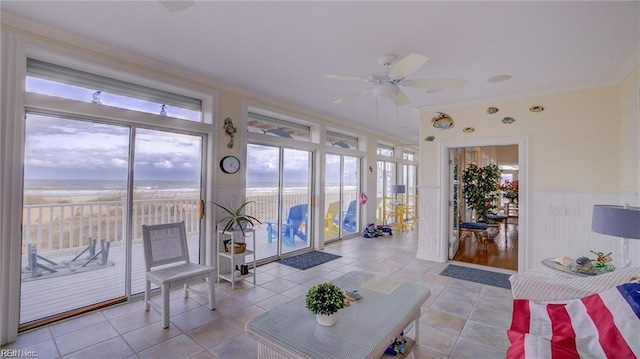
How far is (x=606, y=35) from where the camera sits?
2.53 metres

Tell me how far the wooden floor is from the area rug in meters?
0.42

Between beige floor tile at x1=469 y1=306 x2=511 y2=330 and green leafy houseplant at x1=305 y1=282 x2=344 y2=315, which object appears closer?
green leafy houseplant at x1=305 y1=282 x2=344 y2=315

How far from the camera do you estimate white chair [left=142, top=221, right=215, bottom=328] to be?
2.78 meters

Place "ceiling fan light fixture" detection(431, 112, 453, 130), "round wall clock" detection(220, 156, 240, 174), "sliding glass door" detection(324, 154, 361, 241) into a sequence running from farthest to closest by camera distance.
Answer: "sliding glass door" detection(324, 154, 361, 241) → "ceiling fan light fixture" detection(431, 112, 453, 130) → "round wall clock" detection(220, 156, 240, 174)

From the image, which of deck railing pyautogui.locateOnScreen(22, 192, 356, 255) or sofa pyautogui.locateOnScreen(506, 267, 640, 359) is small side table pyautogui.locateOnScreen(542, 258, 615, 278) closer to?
sofa pyautogui.locateOnScreen(506, 267, 640, 359)

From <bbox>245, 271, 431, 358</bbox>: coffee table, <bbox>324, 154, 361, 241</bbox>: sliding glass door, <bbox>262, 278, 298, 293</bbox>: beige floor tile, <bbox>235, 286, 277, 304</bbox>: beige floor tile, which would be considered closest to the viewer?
<bbox>245, 271, 431, 358</bbox>: coffee table

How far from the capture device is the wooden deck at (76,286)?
2824mm

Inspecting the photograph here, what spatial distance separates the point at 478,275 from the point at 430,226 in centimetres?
106

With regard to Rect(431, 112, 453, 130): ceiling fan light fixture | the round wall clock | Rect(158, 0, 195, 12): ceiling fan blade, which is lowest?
the round wall clock

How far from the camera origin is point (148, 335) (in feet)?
8.37

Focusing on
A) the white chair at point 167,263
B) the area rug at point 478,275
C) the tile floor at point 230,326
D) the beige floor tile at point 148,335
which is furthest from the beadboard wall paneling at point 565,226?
the beige floor tile at point 148,335

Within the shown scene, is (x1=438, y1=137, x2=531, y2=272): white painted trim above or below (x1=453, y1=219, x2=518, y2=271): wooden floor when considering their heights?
above

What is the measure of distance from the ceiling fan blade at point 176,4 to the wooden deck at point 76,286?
2620mm

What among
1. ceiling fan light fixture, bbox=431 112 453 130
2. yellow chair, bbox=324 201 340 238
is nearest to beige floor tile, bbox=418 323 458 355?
ceiling fan light fixture, bbox=431 112 453 130
